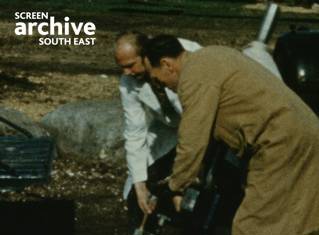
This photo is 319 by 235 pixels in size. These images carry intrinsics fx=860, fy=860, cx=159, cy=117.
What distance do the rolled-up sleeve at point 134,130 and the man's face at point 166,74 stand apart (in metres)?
0.98

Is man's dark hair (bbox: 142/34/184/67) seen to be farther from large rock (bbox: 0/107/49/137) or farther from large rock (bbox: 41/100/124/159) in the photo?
large rock (bbox: 0/107/49/137)

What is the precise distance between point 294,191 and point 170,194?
63 cm

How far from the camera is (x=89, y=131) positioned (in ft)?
25.7

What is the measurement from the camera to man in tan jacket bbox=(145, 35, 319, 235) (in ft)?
13.1

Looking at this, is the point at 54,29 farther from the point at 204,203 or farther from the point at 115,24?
the point at 204,203

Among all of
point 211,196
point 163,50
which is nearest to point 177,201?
point 211,196

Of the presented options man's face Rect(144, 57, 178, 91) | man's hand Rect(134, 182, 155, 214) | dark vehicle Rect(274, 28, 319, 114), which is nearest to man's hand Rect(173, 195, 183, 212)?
man's hand Rect(134, 182, 155, 214)

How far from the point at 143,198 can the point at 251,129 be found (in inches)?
47.1

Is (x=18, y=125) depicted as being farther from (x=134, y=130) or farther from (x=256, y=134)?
(x=256, y=134)

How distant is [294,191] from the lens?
424cm

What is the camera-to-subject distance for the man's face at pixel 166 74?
163 inches

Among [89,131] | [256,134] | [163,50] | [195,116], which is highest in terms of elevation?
[163,50]

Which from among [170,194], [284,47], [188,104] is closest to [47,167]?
[170,194]

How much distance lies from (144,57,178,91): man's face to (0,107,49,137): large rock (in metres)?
3.76
